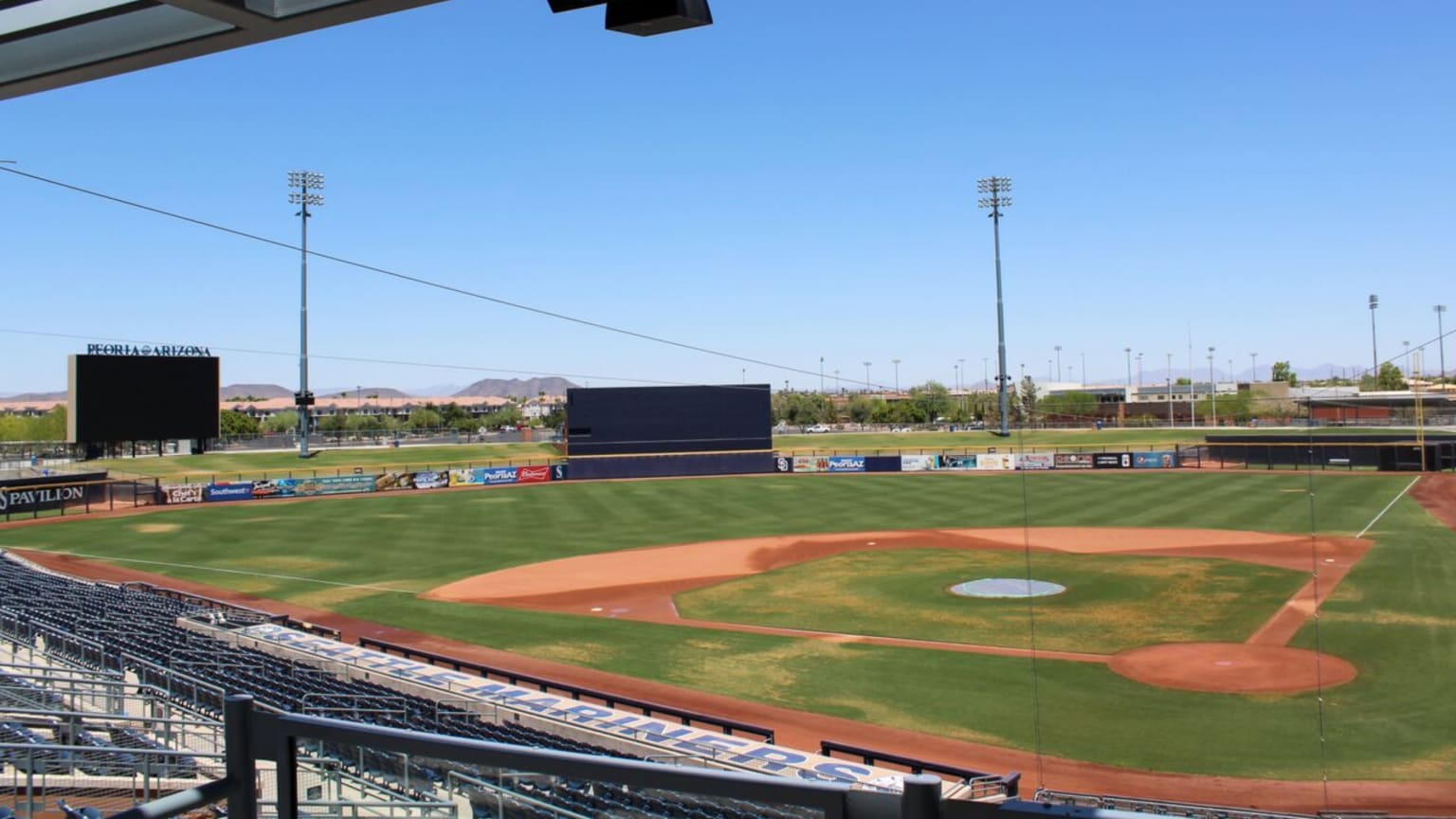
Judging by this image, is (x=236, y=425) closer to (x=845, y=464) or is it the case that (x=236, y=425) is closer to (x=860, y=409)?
(x=860, y=409)

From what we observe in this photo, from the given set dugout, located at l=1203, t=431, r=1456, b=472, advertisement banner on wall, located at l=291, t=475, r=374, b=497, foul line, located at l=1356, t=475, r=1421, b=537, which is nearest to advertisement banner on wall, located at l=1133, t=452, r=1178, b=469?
dugout, located at l=1203, t=431, r=1456, b=472

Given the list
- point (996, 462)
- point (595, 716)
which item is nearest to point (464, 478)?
point (996, 462)

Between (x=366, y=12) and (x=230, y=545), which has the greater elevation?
(x=366, y=12)

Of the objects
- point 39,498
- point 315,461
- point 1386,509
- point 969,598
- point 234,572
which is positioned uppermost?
point 315,461

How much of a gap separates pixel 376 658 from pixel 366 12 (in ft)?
59.5

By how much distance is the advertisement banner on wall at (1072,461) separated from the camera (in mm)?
61438

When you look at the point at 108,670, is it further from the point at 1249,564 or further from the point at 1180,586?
the point at 1249,564

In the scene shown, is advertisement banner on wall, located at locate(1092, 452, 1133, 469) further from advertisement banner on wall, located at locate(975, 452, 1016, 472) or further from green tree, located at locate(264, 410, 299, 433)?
green tree, located at locate(264, 410, 299, 433)

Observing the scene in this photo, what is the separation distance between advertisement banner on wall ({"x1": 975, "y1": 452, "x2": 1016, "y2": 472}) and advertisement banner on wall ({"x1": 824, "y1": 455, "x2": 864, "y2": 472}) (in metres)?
7.96

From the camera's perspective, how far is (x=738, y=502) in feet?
171

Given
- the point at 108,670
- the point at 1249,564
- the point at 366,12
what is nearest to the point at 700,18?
the point at 366,12

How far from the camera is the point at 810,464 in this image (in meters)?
68.4

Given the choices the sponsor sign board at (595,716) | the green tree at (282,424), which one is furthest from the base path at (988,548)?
the green tree at (282,424)

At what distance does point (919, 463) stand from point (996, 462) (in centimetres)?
522
